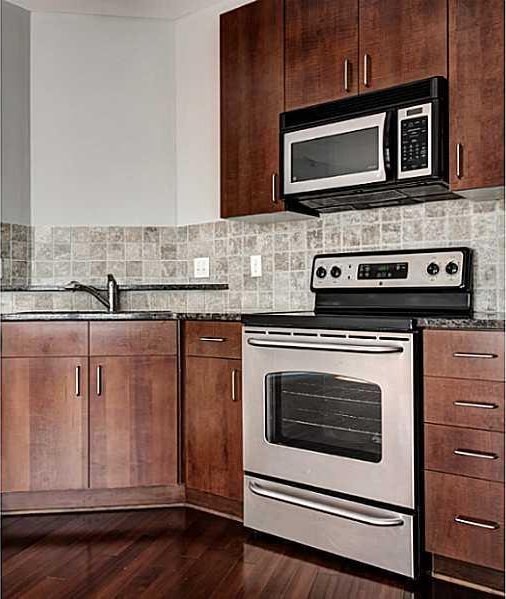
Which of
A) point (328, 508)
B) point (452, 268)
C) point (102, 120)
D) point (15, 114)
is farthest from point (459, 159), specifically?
point (15, 114)

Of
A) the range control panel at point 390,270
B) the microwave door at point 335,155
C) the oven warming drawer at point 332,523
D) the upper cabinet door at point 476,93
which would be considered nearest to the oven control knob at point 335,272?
the range control panel at point 390,270

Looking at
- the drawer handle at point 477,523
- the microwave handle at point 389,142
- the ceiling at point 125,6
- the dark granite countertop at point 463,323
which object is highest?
the ceiling at point 125,6

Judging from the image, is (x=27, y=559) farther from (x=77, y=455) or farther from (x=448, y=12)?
(x=448, y=12)

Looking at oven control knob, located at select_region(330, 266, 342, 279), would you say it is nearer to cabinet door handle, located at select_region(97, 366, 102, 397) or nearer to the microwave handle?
the microwave handle

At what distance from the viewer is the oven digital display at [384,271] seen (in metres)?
2.85

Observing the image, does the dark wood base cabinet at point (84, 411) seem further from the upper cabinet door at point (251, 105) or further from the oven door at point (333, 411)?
the upper cabinet door at point (251, 105)

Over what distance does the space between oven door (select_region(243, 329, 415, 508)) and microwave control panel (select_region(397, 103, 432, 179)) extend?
2.21ft

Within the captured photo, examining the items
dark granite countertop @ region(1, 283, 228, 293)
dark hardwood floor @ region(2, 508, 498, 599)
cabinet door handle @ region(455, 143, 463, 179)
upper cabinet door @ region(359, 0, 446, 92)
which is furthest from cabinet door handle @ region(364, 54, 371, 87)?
dark hardwood floor @ region(2, 508, 498, 599)

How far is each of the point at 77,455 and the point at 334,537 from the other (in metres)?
1.22

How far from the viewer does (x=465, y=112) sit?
245 cm

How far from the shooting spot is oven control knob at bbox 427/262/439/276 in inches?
108

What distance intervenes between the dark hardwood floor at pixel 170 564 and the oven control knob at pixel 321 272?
116 cm

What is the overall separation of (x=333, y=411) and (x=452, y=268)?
2.47 feet

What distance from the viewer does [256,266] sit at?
3.45 meters
